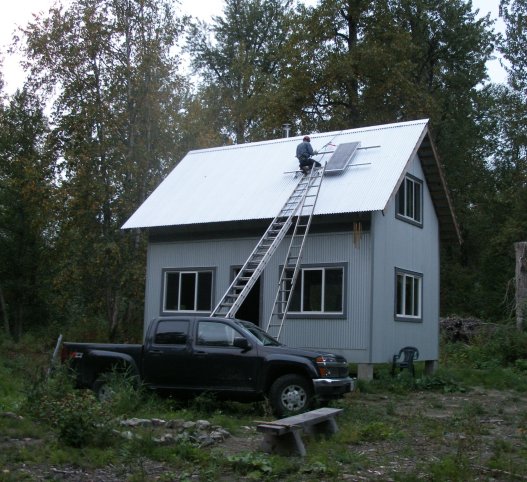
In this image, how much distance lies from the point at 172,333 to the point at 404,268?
362 inches

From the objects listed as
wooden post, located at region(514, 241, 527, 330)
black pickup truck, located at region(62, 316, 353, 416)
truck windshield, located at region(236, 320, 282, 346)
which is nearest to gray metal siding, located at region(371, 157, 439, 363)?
wooden post, located at region(514, 241, 527, 330)

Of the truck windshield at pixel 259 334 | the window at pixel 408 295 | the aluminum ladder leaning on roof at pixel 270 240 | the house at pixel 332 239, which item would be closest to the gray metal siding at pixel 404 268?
the house at pixel 332 239

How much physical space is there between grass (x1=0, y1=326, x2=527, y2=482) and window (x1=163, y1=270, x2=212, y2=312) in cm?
671

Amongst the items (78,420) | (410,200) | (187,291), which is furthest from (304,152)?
(78,420)

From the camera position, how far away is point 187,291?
23.2 meters

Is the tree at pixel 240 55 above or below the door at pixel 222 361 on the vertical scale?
above

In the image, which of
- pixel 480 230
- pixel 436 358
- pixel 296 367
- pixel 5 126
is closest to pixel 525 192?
pixel 480 230

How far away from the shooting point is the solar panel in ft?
72.3

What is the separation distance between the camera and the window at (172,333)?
14.7 meters

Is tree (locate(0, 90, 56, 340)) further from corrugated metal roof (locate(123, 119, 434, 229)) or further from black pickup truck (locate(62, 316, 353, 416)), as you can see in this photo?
black pickup truck (locate(62, 316, 353, 416))

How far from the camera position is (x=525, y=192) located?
3788 cm

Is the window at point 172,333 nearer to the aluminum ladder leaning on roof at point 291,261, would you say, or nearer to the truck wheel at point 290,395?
the truck wheel at point 290,395

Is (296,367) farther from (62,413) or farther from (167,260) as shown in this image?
(167,260)

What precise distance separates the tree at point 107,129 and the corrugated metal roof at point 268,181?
15.6 feet
